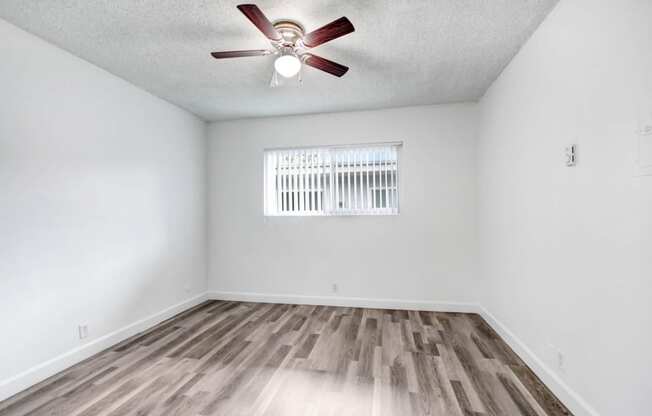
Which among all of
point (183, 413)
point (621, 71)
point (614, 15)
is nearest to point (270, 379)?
point (183, 413)

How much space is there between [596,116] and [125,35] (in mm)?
3146

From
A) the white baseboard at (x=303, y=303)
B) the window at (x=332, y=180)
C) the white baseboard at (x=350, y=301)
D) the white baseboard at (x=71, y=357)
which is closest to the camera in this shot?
the white baseboard at (x=303, y=303)

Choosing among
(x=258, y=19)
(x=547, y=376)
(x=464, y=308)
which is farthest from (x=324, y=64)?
(x=464, y=308)

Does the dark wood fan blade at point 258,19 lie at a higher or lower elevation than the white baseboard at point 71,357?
higher

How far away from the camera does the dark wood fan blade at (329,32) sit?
1767mm

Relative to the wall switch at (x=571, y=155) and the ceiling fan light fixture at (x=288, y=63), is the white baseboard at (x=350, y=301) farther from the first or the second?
the ceiling fan light fixture at (x=288, y=63)

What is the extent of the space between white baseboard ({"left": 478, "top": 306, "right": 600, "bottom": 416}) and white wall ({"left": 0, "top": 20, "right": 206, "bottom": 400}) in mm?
3604

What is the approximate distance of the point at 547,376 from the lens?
205cm

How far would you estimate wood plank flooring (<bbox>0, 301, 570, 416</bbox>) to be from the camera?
1898 mm

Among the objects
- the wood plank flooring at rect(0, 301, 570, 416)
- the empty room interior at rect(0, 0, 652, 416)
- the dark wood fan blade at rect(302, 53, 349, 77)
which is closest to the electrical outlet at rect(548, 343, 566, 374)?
the empty room interior at rect(0, 0, 652, 416)

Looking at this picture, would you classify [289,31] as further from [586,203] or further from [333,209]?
[333,209]

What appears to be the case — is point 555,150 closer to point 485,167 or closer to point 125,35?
point 485,167

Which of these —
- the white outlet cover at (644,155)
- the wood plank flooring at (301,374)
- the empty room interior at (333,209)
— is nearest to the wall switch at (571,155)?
the empty room interior at (333,209)

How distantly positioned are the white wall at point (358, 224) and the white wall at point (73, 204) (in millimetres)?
813
